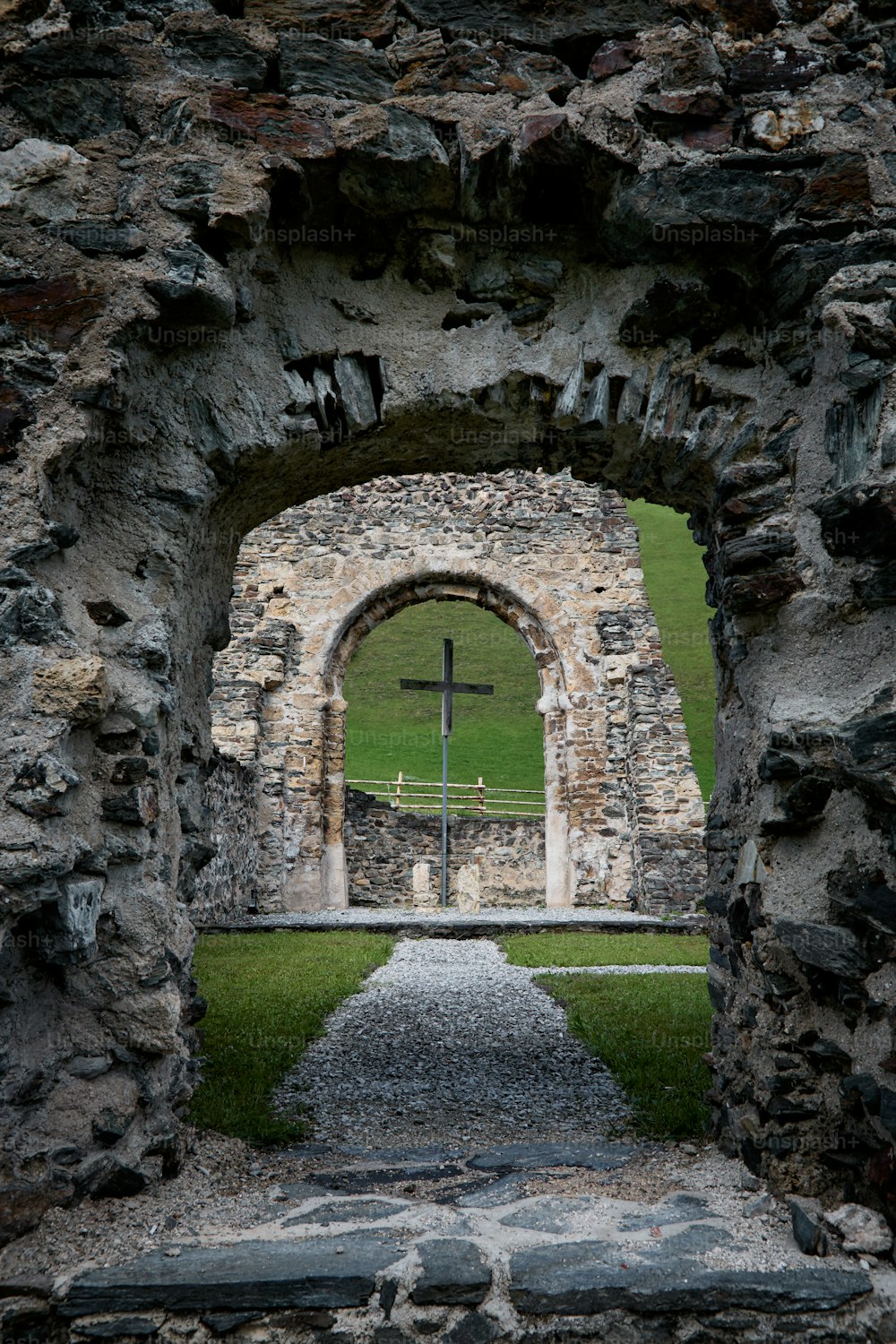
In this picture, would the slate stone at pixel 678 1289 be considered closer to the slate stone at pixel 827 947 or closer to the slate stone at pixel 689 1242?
the slate stone at pixel 689 1242

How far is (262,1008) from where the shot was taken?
5137 millimetres

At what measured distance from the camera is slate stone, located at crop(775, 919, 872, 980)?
2240 millimetres

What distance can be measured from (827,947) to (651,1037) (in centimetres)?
241

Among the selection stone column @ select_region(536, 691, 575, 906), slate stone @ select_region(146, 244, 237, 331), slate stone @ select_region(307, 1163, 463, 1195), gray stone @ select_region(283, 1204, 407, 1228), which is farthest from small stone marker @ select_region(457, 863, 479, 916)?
slate stone @ select_region(146, 244, 237, 331)

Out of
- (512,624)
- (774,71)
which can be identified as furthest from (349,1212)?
(512,624)

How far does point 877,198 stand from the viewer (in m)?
2.80

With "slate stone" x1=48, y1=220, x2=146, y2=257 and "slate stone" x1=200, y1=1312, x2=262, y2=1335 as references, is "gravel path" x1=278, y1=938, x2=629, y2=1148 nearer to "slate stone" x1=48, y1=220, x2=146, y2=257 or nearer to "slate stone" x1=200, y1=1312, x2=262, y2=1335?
"slate stone" x1=200, y1=1312, x2=262, y2=1335

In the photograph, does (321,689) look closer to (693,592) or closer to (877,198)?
(877,198)

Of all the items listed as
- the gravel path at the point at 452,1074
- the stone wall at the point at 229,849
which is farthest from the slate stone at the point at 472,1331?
the stone wall at the point at 229,849

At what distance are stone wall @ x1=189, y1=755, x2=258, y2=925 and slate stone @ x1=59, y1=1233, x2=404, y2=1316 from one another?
718cm

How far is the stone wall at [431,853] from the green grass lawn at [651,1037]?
11020 millimetres

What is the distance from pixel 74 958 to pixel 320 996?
358cm

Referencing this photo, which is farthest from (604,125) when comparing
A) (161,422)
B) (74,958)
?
(74,958)

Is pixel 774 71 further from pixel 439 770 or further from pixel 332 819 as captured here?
pixel 439 770
